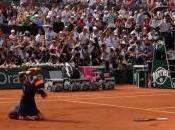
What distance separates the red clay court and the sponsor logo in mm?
4303

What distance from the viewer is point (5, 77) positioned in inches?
1083

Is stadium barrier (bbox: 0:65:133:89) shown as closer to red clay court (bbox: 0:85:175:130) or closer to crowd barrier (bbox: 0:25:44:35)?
crowd barrier (bbox: 0:25:44:35)

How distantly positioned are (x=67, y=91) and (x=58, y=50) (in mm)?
3286

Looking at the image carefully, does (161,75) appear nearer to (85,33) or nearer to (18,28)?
(85,33)

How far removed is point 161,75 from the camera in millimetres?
28562

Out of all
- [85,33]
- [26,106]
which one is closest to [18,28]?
[85,33]

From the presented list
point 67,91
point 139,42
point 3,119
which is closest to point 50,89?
point 67,91

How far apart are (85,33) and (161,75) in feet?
16.2

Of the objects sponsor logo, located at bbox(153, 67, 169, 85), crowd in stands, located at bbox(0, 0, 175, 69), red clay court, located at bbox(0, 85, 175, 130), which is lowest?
red clay court, located at bbox(0, 85, 175, 130)

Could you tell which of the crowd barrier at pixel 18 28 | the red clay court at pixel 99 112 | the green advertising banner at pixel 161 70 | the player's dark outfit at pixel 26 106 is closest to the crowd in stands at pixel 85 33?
the crowd barrier at pixel 18 28

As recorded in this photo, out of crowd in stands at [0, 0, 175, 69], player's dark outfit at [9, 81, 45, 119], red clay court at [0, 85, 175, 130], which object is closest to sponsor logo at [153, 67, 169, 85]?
crowd in stands at [0, 0, 175, 69]

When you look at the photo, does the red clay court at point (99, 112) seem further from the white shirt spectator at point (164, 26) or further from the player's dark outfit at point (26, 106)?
the white shirt spectator at point (164, 26)

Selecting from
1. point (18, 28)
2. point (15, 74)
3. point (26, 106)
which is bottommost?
point (26, 106)

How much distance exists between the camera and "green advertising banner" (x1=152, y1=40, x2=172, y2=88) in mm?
28484
